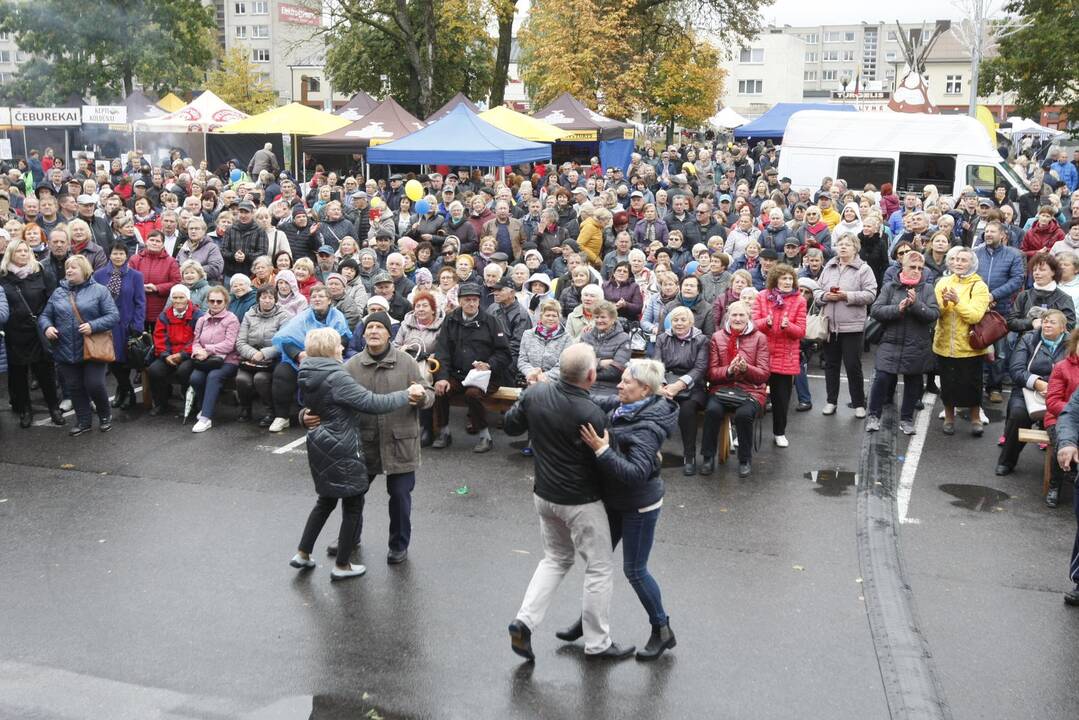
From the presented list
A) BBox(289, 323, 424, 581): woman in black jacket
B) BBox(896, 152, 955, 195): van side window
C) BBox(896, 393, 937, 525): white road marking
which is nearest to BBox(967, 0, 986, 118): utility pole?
BBox(896, 152, 955, 195): van side window

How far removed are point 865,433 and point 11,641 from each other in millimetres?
7609

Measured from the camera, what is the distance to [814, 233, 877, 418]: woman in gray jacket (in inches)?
435

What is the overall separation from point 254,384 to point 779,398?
5134mm

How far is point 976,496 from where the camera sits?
29.3ft

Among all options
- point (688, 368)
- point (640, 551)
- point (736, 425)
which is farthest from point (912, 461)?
point (640, 551)

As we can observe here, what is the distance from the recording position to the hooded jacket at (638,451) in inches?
231

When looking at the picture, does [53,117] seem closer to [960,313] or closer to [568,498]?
[960,313]

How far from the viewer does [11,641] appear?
6.32 metres

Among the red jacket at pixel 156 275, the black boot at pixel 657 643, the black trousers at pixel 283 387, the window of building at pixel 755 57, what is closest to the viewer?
the black boot at pixel 657 643

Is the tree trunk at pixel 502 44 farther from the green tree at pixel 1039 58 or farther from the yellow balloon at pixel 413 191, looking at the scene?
the yellow balloon at pixel 413 191

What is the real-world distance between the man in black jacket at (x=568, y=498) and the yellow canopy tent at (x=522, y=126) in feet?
70.9

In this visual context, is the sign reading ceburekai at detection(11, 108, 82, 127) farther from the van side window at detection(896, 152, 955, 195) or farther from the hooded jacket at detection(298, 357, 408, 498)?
the hooded jacket at detection(298, 357, 408, 498)

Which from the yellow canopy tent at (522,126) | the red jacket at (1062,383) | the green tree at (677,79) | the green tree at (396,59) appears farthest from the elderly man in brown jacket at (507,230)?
the green tree at (677,79)

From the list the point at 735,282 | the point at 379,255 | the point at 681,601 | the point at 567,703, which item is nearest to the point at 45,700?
the point at 567,703
